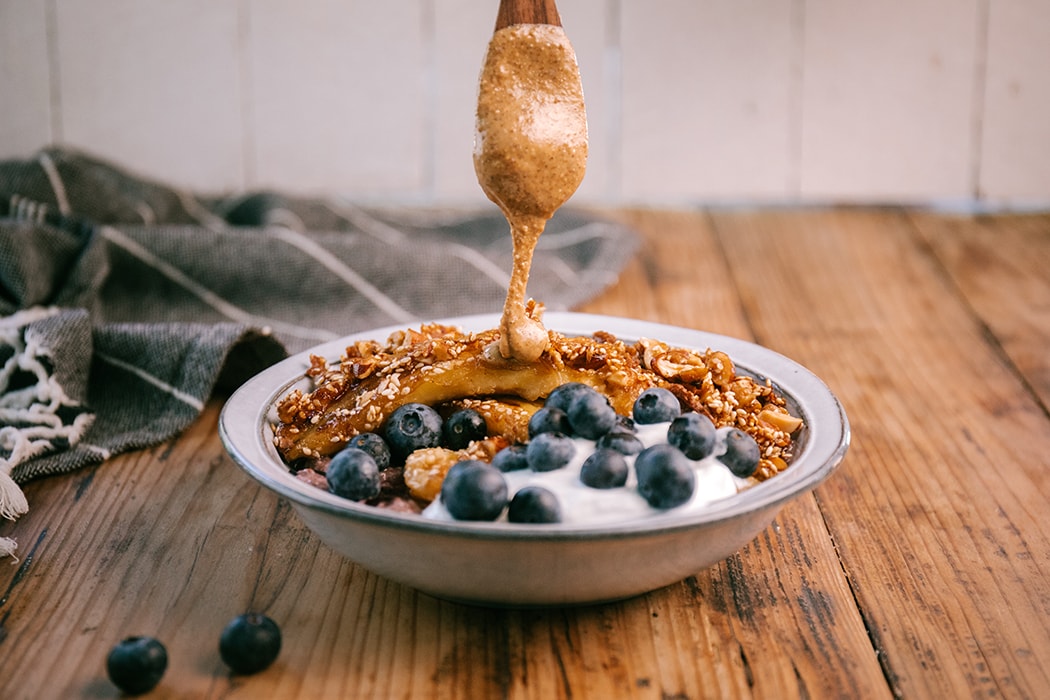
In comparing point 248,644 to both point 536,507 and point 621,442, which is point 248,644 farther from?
point 621,442

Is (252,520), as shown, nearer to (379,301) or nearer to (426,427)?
(426,427)

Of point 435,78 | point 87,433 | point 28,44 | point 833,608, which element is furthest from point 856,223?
point 28,44

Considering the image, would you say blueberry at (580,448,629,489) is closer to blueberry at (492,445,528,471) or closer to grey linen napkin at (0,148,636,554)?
blueberry at (492,445,528,471)

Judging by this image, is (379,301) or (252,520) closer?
(252,520)

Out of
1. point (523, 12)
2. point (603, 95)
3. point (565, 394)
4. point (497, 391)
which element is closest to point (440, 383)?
point (497, 391)

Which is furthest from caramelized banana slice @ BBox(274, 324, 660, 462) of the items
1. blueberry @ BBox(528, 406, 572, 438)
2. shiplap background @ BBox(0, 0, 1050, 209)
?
shiplap background @ BBox(0, 0, 1050, 209)

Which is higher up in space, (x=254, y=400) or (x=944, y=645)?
(x=254, y=400)
